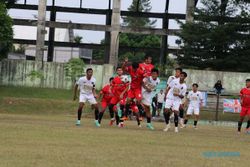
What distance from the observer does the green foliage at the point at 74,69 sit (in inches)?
1905

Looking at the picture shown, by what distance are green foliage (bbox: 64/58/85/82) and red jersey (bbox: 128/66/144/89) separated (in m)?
28.4

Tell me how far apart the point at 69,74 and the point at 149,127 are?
29732 mm

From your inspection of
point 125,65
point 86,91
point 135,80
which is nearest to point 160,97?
point 86,91

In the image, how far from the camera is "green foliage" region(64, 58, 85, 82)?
1905 inches

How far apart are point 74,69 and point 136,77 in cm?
2930

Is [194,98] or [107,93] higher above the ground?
[107,93]

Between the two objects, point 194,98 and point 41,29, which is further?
point 41,29

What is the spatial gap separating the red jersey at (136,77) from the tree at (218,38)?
86.0 ft

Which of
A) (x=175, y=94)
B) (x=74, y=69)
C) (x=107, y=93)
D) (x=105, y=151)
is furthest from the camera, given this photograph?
(x=74, y=69)

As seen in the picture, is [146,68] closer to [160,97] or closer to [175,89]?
[175,89]

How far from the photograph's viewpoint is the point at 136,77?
1992cm

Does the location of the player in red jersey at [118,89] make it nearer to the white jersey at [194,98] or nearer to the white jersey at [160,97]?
the white jersey at [194,98]

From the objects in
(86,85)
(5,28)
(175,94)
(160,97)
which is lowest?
(160,97)

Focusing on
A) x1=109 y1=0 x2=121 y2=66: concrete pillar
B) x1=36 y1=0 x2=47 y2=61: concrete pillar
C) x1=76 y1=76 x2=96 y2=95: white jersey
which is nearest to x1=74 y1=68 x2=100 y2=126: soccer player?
x1=76 y1=76 x2=96 y2=95: white jersey
